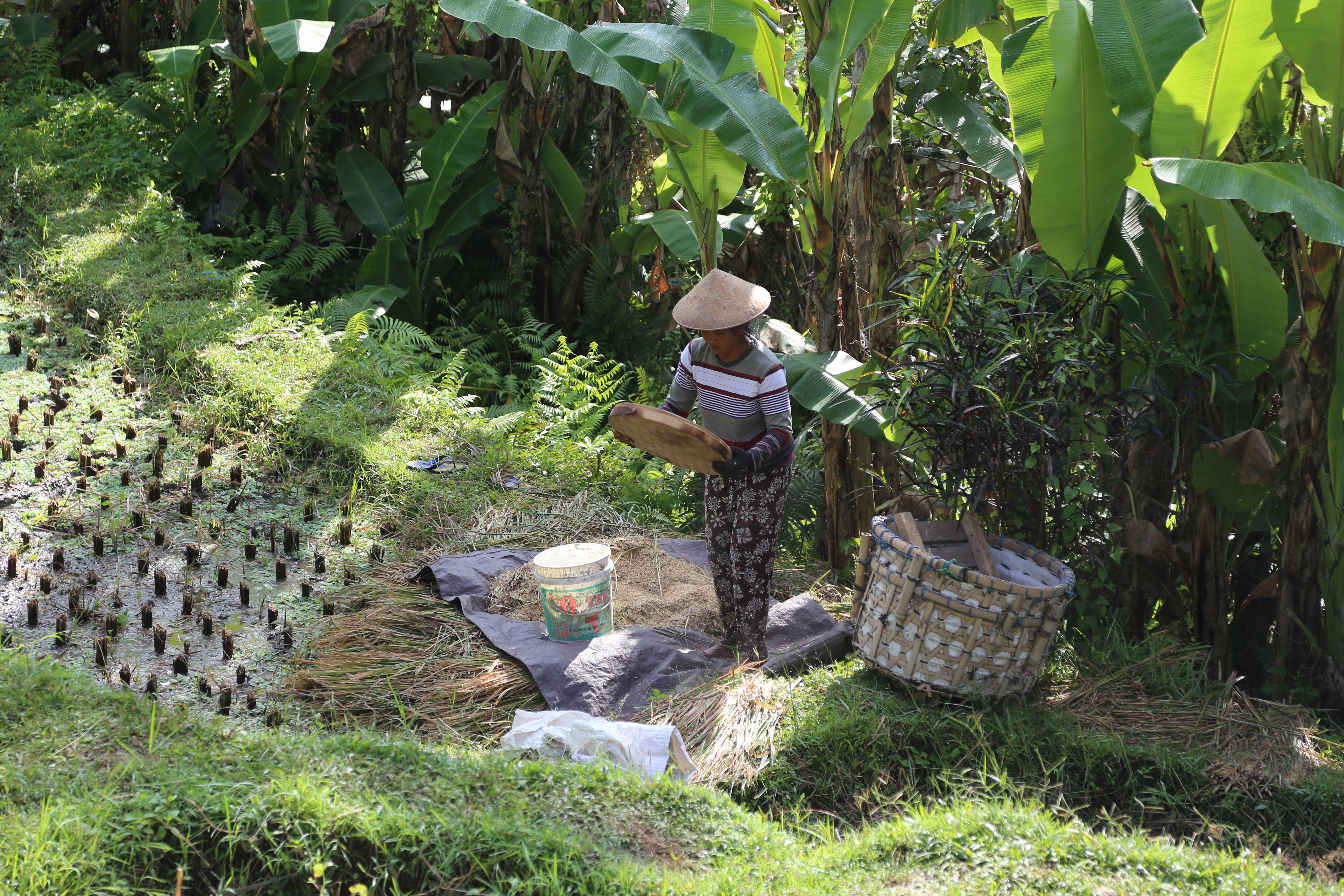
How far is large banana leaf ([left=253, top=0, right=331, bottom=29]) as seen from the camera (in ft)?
26.0

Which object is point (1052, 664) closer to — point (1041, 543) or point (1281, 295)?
point (1041, 543)

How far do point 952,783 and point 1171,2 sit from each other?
319 cm

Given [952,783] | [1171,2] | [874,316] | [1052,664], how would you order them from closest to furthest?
[952,783] < [1171,2] < [1052,664] < [874,316]

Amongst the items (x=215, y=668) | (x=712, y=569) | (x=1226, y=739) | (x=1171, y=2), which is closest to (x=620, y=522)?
(x=712, y=569)

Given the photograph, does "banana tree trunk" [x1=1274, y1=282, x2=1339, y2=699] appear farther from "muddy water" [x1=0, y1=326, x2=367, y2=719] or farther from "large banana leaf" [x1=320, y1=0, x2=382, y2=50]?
"large banana leaf" [x1=320, y1=0, x2=382, y2=50]

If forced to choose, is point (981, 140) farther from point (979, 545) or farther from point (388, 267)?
point (388, 267)

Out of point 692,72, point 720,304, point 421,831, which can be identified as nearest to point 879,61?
point 692,72

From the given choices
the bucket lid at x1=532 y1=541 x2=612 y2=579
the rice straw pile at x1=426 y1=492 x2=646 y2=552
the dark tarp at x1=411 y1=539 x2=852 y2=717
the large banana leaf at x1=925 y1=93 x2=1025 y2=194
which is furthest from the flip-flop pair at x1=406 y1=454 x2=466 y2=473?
the large banana leaf at x1=925 y1=93 x2=1025 y2=194

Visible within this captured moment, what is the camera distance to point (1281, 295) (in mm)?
4020

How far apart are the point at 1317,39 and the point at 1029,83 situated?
1.02 metres

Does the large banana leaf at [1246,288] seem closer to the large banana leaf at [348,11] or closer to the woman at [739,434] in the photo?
the woman at [739,434]

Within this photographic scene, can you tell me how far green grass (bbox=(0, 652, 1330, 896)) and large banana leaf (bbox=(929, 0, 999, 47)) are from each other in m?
3.62

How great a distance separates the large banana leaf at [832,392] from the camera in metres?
4.69

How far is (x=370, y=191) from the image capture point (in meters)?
8.78
